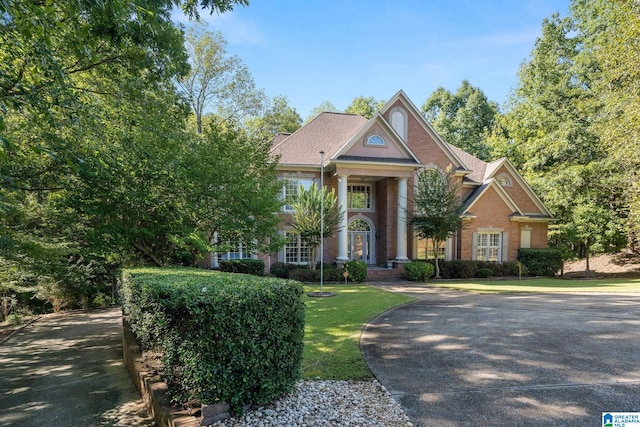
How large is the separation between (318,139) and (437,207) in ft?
28.6

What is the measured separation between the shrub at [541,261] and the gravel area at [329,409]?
21.2 meters

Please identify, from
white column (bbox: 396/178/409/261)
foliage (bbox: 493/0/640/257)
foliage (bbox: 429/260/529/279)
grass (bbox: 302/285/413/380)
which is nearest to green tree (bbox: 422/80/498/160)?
foliage (bbox: 493/0/640/257)

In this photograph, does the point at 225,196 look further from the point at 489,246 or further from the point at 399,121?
the point at 489,246

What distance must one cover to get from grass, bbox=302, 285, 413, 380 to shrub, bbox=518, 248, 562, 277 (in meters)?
14.0

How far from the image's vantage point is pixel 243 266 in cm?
1789

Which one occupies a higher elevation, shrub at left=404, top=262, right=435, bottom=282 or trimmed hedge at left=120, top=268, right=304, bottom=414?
trimmed hedge at left=120, top=268, right=304, bottom=414

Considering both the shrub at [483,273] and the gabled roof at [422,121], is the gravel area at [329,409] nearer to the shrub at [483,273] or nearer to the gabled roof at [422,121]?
the shrub at [483,273]

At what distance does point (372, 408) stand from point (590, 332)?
617cm

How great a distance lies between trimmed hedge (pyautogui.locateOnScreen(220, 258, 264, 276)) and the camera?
58.3 feet

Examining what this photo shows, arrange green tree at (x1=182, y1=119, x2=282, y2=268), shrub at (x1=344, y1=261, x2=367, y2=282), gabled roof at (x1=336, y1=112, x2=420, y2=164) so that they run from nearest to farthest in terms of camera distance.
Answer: green tree at (x1=182, y1=119, x2=282, y2=268) → shrub at (x1=344, y1=261, x2=367, y2=282) → gabled roof at (x1=336, y1=112, x2=420, y2=164)

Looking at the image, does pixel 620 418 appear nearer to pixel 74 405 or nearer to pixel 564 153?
pixel 74 405

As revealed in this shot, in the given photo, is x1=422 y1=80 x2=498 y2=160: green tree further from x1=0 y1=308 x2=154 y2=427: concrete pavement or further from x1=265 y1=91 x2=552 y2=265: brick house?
x1=0 y1=308 x2=154 y2=427: concrete pavement

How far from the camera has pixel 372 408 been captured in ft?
13.2

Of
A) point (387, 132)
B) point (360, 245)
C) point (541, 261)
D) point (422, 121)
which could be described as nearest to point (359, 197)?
point (360, 245)
